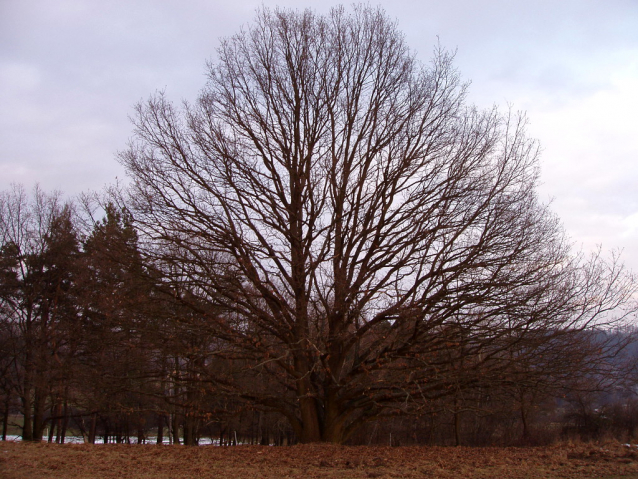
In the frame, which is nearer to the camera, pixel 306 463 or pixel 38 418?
pixel 306 463

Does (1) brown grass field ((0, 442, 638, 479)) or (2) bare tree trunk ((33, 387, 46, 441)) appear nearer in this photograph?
(1) brown grass field ((0, 442, 638, 479))

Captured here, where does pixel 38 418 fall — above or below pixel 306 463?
above

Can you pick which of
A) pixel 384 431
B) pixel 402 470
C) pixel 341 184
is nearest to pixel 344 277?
pixel 341 184

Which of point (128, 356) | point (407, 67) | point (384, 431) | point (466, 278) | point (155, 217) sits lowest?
point (384, 431)

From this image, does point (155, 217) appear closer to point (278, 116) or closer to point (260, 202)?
point (260, 202)

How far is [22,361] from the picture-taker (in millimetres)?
24453

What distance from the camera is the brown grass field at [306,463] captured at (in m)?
6.52

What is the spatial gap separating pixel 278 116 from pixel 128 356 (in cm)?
637

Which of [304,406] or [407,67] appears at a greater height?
[407,67]

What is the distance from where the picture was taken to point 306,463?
7.64 metres

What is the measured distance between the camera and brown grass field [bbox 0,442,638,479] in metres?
6.52

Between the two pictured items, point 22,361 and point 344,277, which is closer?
point 344,277

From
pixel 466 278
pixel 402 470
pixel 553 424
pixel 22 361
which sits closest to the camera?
pixel 402 470

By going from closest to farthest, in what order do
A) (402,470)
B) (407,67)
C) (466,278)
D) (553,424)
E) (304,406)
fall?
(402,470)
(466,278)
(304,406)
(407,67)
(553,424)
